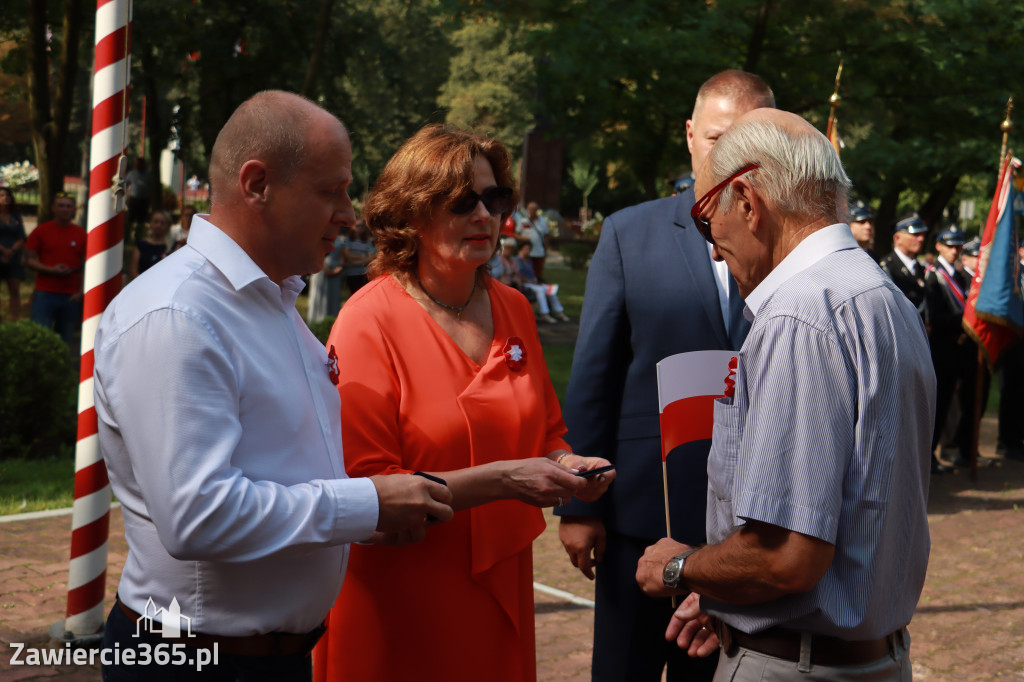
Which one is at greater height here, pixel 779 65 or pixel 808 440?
pixel 779 65

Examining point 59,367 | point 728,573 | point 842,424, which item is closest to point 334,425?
point 728,573

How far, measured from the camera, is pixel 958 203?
4938 cm

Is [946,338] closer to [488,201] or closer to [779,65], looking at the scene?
[779,65]

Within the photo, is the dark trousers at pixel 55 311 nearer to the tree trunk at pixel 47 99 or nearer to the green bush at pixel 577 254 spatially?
the tree trunk at pixel 47 99

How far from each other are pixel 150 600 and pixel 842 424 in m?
1.48

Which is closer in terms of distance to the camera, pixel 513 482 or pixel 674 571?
pixel 674 571

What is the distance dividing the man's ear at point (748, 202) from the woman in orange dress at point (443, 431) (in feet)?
2.86

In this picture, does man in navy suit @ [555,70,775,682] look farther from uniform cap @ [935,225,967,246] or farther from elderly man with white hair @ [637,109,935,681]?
uniform cap @ [935,225,967,246]

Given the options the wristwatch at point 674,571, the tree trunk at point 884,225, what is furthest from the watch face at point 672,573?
the tree trunk at point 884,225

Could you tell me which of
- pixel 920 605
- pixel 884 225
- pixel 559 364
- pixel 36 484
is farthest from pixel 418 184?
pixel 884 225

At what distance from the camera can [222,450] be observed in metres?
1.93

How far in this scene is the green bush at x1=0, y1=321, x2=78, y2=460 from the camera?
852cm

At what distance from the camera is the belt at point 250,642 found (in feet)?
6.89

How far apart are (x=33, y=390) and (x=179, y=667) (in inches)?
294
